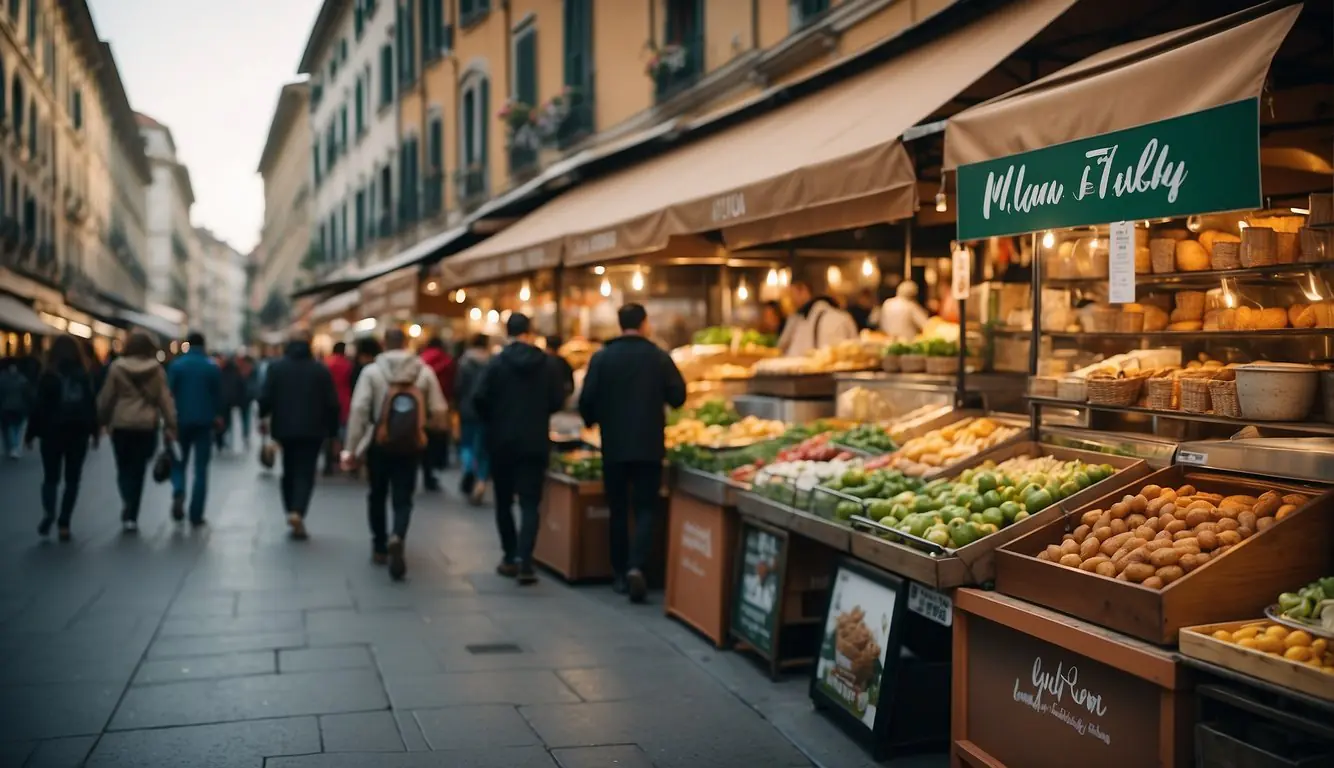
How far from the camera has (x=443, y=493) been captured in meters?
15.4

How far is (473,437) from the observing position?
1473cm

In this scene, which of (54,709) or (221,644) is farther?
(221,644)

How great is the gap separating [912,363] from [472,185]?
61.9 feet

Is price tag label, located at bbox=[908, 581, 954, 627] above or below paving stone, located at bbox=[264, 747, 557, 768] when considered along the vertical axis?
above

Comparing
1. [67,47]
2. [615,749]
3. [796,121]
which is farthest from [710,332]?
[67,47]

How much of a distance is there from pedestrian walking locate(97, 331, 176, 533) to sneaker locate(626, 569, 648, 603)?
4964 millimetres

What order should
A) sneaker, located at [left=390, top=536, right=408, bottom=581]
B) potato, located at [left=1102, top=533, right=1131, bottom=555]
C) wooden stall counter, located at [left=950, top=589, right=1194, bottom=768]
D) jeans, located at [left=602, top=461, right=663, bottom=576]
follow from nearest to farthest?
1. wooden stall counter, located at [left=950, top=589, right=1194, bottom=768]
2. potato, located at [left=1102, top=533, right=1131, bottom=555]
3. jeans, located at [left=602, top=461, right=663, bottom=576]
4. sneaker, located at [left=390, top=536, right=408, bottom=581]

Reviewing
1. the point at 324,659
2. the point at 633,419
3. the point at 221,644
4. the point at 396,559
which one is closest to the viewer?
the point at 324,659

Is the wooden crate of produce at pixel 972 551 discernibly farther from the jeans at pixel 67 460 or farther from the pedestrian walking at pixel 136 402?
the jeans at pixel 67 460

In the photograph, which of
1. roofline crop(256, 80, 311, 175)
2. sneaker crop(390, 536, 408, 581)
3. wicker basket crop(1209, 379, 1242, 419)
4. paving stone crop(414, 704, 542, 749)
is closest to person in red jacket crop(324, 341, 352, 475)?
sneaker crop(390, 536, 408, 581)

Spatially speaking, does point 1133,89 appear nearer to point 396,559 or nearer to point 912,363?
point 912,363

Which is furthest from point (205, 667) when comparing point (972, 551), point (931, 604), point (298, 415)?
point (298, 415)

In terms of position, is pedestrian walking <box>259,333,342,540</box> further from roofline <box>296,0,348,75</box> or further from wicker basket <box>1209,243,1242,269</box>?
roofline <box>296,0,348,75</box>

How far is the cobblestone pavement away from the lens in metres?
5.36
